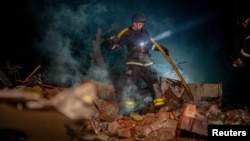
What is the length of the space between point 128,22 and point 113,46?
4.27 meters

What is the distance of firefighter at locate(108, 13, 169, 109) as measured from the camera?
22.2 feet

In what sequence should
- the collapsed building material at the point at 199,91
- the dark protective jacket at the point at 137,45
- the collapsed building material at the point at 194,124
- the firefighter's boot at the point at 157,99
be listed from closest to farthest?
1. the collapsed building material at the point at 194,124
2. the firefighter's boot at the point at 157,99
3. the dark protective jacket at the point at 137,45
4. the collapsed building material at the point at 199,91

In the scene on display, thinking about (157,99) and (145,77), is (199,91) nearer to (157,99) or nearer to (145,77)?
(157,99)

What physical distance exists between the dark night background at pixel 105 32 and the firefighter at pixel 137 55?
3.09m

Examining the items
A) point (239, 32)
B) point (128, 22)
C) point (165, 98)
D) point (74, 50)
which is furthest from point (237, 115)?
point (74, 50)

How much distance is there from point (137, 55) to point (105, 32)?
391cm

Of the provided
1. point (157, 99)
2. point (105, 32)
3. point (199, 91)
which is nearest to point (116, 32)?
point (105, 32)

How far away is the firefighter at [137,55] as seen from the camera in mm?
6770

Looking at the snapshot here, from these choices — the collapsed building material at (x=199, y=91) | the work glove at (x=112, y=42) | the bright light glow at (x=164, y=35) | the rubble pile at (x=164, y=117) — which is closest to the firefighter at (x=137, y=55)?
the work glove at (x=112, y=42)

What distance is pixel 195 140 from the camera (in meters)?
5.27

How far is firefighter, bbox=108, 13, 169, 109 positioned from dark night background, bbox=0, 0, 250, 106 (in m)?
3.09

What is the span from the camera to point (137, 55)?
6.96 meters

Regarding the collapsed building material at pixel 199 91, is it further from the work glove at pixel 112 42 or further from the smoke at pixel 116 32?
the smoke at pixel 116 32

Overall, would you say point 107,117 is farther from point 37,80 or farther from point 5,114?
point 5,114
